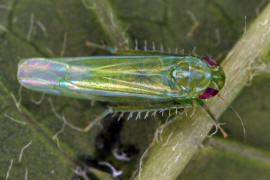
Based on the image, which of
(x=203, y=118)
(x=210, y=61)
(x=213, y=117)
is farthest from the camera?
(x=210, y=61)

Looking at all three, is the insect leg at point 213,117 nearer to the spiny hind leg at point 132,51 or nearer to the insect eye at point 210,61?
the insect eye at point 210,61

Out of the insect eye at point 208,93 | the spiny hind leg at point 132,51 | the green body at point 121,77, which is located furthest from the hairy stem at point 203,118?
the spiny hind leg at point 132,51

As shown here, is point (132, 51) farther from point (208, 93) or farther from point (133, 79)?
point (208, 93)

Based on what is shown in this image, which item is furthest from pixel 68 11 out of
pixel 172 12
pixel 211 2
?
pixel 211 2

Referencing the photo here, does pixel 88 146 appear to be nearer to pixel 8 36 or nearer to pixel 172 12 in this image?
pixel 8 36

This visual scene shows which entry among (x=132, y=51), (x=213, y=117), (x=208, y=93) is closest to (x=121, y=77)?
Answer: (x=132, y=51)

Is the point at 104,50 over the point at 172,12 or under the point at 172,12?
under
